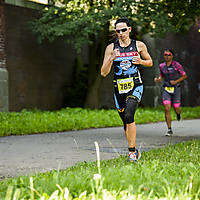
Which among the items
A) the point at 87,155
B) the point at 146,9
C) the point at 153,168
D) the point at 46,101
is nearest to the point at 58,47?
the point at 46,101

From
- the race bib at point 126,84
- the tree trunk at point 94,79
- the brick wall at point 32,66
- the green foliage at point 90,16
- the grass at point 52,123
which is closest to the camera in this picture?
the race bib at point 126,84

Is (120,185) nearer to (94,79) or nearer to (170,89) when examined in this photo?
(170,89)

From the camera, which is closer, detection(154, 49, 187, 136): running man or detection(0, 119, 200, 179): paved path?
detection(0, 119, 200, 179): paved path

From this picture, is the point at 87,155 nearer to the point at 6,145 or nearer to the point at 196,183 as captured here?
the point at 6,145

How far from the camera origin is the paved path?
601 cm

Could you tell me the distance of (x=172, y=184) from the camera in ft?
12.6

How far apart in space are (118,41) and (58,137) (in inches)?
151

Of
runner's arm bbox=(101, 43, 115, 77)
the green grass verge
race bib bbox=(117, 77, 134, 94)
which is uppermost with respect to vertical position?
runner's arm bbox=(101, 43, 115, 77)

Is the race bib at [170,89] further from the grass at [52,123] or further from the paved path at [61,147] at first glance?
the grass at [52,123]

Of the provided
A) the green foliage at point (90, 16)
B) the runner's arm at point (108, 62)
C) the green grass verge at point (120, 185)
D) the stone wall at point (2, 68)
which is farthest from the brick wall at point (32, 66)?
the green grass verge at point (120, 185)

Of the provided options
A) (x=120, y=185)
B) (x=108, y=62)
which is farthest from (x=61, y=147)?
(x=120, y=185)

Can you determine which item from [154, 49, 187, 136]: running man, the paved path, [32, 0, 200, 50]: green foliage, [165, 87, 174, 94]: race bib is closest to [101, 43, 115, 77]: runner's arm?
the paved path

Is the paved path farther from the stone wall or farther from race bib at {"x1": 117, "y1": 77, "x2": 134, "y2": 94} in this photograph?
the stone wall

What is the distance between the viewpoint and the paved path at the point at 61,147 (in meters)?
6.01
